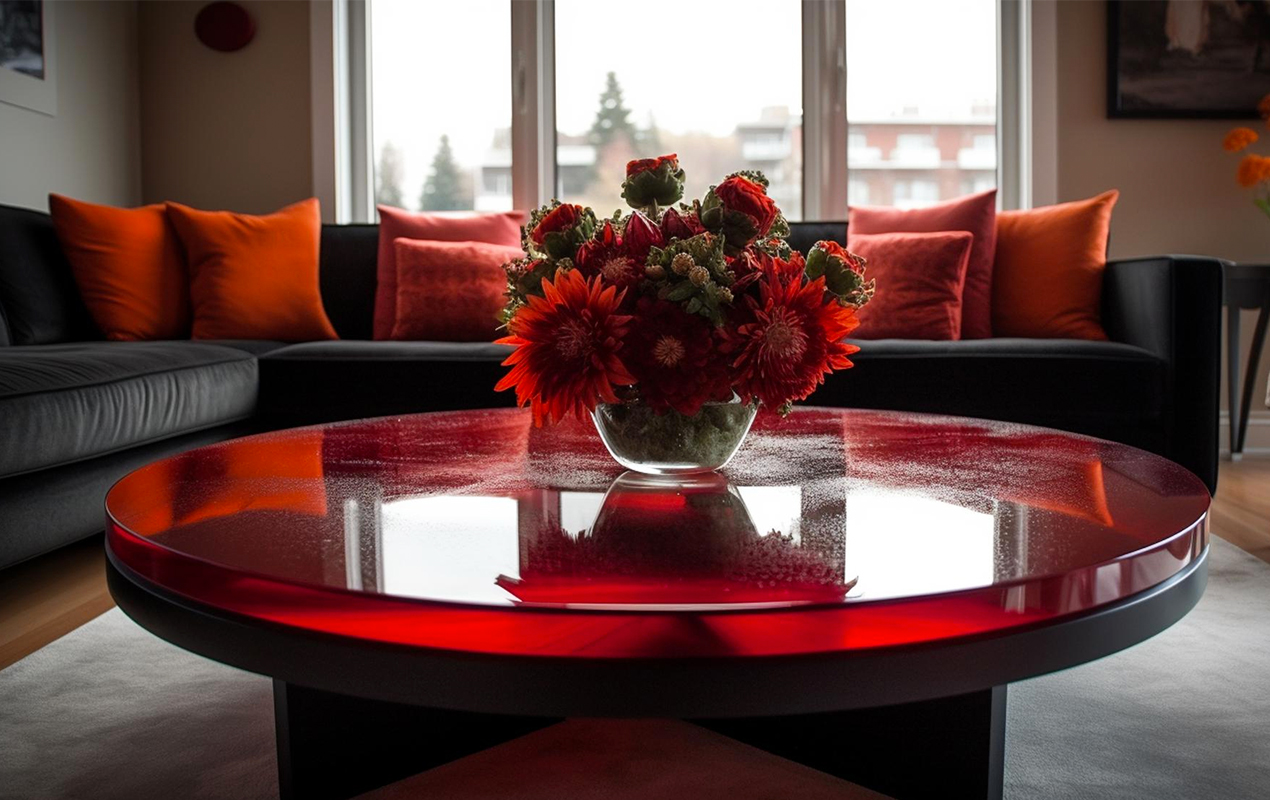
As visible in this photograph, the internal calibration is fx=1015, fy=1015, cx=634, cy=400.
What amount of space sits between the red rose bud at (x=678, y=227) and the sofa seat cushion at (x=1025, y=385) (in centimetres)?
164

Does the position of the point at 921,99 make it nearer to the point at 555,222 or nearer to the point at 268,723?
the point at 555,222

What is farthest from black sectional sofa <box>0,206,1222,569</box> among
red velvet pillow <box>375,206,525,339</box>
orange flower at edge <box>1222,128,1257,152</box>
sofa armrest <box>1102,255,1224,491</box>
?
orange flower at edge <box>1222,128,1257,152</box>

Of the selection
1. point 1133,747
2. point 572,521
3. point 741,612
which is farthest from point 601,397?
point 1133,747

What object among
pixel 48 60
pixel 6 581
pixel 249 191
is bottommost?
pixel 6 581

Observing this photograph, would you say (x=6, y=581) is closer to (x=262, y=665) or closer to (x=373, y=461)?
(x=373, y=461)

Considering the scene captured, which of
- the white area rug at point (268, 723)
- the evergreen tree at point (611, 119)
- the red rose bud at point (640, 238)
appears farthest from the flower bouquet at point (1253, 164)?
the red rose bud at point (640, 238)

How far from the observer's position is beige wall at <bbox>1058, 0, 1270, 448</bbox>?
158 inches

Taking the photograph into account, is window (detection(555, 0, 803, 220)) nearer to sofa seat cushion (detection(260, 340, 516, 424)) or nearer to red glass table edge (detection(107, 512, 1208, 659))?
sofa seat cushion (detection(260, 340, 516, 424))

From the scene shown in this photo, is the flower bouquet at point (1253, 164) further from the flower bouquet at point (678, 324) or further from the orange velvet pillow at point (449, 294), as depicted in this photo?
the flower bouquet at point (678, 324)

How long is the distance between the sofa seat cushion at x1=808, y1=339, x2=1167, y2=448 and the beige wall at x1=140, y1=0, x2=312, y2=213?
2.63m

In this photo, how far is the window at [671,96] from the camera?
13.9 ft

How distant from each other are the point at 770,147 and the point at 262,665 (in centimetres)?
392

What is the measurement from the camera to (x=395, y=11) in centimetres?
434

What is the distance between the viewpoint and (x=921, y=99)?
422cm
